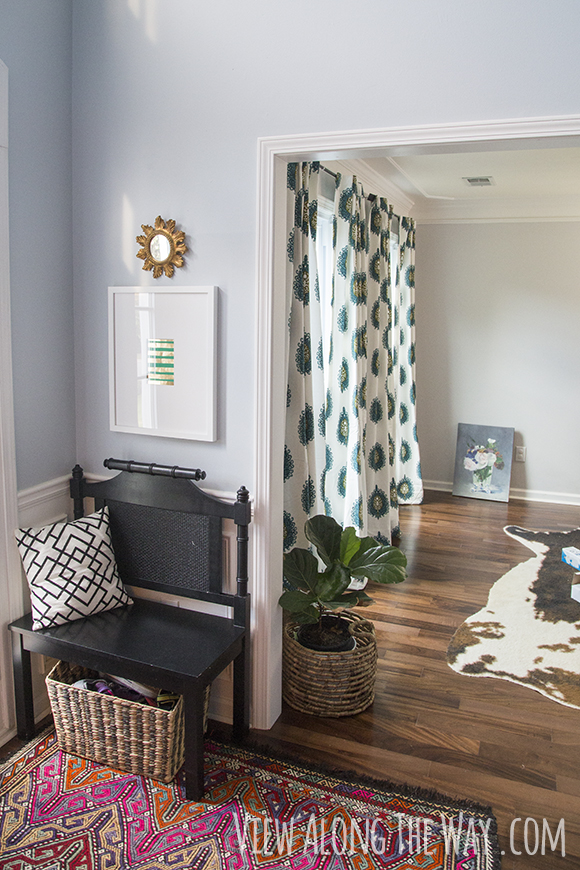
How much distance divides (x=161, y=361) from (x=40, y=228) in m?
0.63

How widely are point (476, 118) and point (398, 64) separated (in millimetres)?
294

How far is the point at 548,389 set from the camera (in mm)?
5676

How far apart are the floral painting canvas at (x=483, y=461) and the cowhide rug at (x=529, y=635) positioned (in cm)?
154

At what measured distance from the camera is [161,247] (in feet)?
7.91

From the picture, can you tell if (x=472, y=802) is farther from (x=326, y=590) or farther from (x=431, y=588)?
(x=431, y=588)

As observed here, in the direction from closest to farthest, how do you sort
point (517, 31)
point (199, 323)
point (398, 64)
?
point (517, 31)
point (398, 64)
point (199, 323)

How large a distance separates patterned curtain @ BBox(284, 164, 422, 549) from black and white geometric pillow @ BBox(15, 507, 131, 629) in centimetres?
112

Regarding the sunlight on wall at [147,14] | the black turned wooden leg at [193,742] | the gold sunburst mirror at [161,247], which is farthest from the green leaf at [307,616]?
the sunlight on wall at [147,14]

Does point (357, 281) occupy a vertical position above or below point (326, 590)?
above

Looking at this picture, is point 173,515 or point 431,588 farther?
point 431,588

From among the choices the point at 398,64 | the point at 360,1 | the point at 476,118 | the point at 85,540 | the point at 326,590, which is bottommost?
the point at 326,590

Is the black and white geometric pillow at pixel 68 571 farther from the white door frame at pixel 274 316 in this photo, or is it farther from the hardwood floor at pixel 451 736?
the hardwood floor at pixel 451 736

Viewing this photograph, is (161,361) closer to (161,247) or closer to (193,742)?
(161,247)

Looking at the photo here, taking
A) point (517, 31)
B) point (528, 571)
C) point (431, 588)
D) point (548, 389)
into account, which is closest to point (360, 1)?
point (517, 31)
